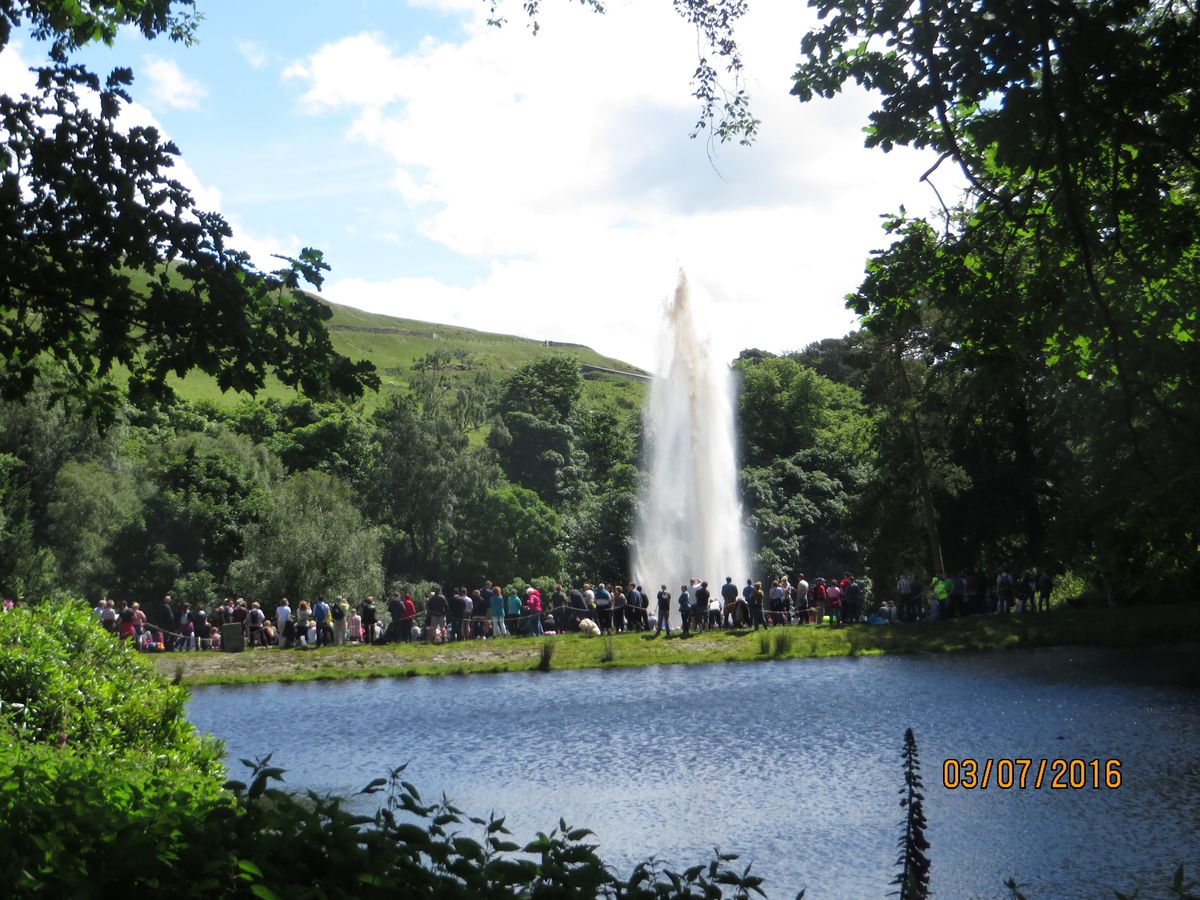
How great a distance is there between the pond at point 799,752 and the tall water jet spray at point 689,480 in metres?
16.1

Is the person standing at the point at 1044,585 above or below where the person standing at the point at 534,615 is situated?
above

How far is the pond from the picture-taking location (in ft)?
44.4

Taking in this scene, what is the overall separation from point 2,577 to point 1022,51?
175 feet

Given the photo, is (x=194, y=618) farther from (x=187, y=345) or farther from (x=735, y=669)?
(x=187, y=345)

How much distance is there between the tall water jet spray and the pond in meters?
16.1

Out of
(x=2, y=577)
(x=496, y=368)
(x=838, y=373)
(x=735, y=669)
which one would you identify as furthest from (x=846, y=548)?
(x=496, y=368)

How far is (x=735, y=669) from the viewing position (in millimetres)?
32500

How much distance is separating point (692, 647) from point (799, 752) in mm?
15421

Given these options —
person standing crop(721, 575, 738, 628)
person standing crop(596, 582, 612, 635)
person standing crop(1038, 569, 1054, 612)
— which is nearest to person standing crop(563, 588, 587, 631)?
person standing crop(596, 582, 612, 635)

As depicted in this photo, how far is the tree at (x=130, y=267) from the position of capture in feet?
28.8

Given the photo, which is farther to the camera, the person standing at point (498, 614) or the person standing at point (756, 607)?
the person standing at point (498, 614)

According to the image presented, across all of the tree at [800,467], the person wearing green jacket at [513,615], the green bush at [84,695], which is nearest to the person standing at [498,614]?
the person wearing green jacket at [513,615]

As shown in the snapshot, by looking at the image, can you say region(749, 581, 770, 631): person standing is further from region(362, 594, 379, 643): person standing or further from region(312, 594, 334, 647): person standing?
region(312, 594, 334, 647): person standing

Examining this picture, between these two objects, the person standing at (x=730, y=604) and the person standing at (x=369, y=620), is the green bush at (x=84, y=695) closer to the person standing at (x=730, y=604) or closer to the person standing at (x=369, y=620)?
the person standing at (x=369, y=620)
